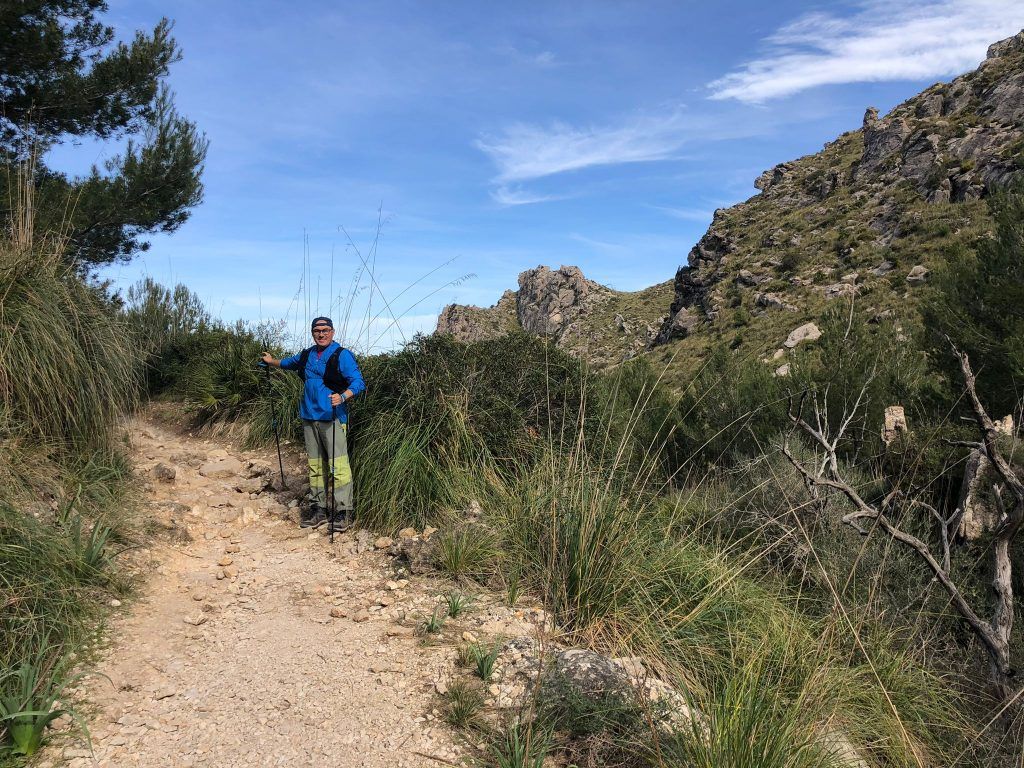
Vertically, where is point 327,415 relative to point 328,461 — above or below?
above

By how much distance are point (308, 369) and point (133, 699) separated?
320 centimetres

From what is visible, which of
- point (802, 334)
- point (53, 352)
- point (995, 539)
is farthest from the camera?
point (802, 334)

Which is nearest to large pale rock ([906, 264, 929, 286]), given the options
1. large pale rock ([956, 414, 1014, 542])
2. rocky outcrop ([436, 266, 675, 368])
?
rocky outcrop ([436, 266, 675, 368])

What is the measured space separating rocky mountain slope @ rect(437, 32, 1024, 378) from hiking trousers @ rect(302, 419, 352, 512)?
16.8 meters

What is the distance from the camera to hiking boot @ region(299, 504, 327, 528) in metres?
5.66

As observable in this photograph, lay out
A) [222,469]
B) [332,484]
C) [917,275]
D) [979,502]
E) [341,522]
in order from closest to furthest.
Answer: [332,484]
[341,522]
[979,502]
[222,469]
[917,275]

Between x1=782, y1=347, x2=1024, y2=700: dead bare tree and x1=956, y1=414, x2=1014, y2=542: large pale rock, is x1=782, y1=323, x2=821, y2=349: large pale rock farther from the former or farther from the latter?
x1=782, y1=347, x2=1024, y2=700: dead bare tree

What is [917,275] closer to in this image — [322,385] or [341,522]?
[322,385]

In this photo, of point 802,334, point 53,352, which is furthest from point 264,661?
point 802,334

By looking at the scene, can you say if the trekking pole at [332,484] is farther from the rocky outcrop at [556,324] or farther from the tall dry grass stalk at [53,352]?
the tall dry grass stalk at [53,352]

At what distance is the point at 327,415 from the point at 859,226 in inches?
1712

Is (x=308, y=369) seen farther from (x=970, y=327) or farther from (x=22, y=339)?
(x=970, y=327)

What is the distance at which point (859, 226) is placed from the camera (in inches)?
1561

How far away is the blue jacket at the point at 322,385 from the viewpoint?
555 cm
